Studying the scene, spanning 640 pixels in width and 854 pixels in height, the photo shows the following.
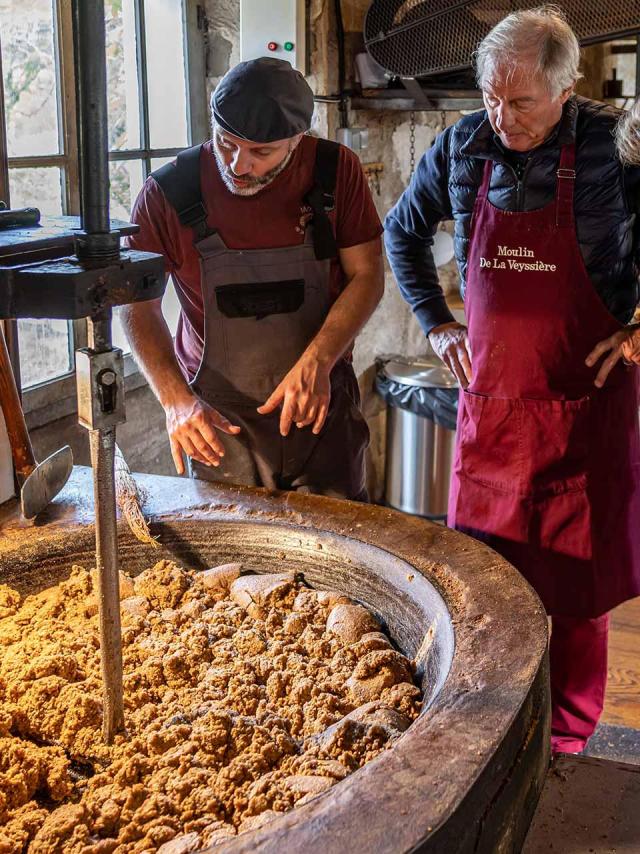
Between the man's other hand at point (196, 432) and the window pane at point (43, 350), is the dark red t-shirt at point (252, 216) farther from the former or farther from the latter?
the window pane at point (43, 350)

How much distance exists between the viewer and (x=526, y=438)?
224 cm

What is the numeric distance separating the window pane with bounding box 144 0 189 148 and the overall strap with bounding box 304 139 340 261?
1519 millimetres

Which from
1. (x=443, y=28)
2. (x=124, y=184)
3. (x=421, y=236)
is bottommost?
(x=421, y=236)

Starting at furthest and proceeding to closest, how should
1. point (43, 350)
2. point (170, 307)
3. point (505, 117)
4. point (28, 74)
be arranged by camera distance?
point (170, 307) < point (43, 350) < point (28, 74) < point (505, 117)

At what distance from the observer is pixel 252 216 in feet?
7.38

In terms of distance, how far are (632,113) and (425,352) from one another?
2.68 metres

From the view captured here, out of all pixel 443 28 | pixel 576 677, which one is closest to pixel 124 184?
pixel 443 28

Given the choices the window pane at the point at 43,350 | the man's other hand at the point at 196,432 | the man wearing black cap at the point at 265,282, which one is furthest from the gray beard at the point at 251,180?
the window pane at the point at 43,350

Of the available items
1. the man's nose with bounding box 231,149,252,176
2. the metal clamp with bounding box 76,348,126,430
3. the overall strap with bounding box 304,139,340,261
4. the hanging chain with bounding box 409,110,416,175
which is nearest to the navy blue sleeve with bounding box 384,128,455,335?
the overall strap with bounding box 304,139,340,261

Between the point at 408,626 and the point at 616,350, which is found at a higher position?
the point at 616,350

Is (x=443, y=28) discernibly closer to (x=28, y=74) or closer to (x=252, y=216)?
(x=28, y=74)

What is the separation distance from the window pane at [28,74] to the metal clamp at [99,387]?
2044 millimetres

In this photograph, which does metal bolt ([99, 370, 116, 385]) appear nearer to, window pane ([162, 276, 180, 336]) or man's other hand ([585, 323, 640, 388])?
man's other hand ([585, 323, 640, 388])

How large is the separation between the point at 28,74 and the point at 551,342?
6.18 feet
